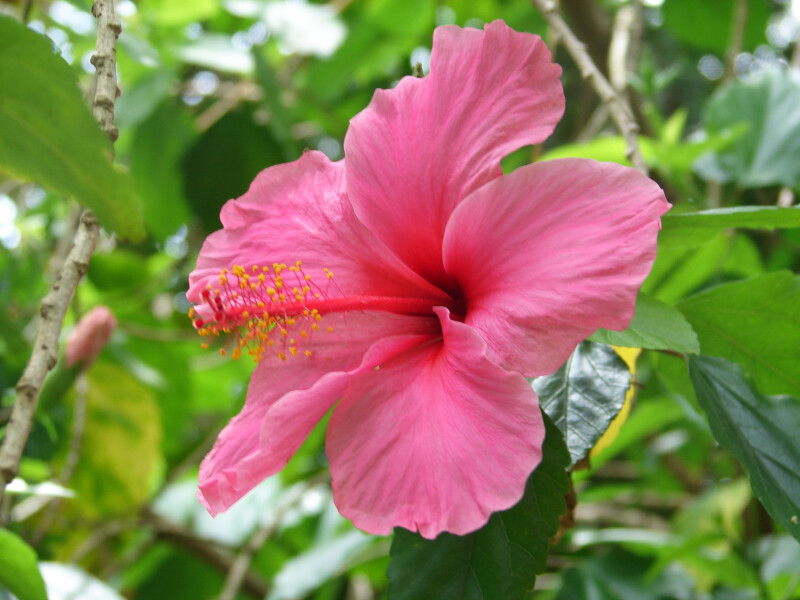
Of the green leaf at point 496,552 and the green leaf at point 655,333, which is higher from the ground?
the green leaf at point 655,333

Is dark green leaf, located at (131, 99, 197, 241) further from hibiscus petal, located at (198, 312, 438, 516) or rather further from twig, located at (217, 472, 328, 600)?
hibiscus petal, located at (198, 312, 438, 516)

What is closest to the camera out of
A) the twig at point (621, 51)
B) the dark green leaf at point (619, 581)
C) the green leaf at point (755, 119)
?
the dark green leaf at point (619, 581)

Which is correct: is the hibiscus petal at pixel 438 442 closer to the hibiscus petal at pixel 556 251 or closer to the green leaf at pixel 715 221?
the hibiscus petal at pixel 556 251

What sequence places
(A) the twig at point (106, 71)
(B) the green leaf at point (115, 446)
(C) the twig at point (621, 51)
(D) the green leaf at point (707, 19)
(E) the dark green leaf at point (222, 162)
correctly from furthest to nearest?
(E) the dark green leaf at point (222, 162), (D) the green leaf at point (707, 19), (B) the green leaf at point (115, 446), (C) the twig at point (621, 51), (A) the twig at point (106, 71)

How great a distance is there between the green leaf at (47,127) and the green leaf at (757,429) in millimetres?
578

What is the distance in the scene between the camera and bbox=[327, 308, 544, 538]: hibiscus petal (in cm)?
57

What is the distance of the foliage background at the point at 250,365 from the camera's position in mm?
794

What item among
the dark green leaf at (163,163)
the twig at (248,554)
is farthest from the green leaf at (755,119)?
the dark green leaf at (163,163)

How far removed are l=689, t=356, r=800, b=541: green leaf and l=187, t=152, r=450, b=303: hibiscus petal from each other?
304 millimetres

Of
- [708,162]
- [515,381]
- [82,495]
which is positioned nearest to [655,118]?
[708,162]

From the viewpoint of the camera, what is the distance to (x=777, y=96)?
62.2 inches

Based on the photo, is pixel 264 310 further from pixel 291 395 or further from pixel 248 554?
pixel 248 554

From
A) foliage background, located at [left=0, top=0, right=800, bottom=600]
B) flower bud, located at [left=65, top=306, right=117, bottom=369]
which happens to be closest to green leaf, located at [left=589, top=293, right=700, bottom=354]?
foliage background, located at [left=0, top=0, right=800, bottom=600]

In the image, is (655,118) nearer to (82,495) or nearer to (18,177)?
(18,177)
